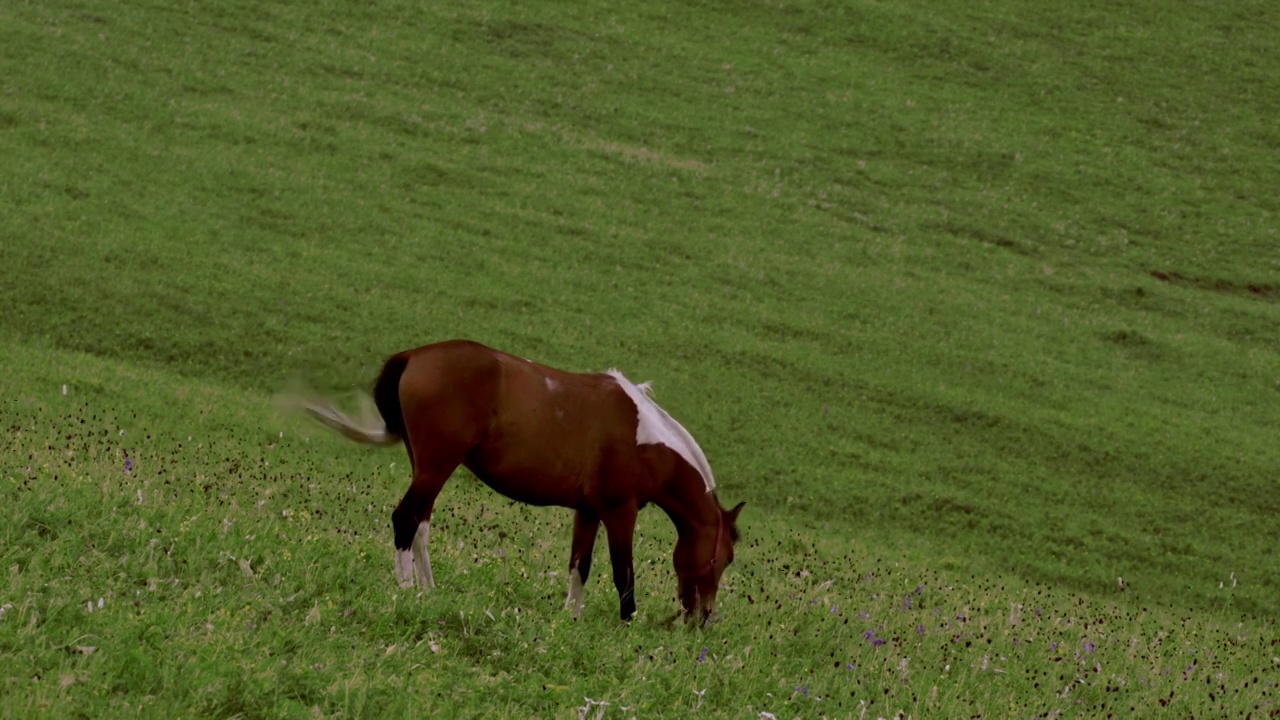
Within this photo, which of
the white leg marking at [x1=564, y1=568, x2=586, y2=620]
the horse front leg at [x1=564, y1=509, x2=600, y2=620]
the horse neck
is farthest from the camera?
the horse neck

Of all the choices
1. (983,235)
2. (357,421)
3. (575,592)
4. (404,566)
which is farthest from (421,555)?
(983,235)

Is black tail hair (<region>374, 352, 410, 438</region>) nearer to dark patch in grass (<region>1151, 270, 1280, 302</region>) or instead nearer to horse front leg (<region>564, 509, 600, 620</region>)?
horse front leg (<region>564, 509, 600, 620</region>)

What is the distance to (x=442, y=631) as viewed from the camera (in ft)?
26.7

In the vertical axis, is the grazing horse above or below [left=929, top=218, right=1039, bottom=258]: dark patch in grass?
above

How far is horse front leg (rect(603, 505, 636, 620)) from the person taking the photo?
32.9ft

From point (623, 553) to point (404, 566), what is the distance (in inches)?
67.0

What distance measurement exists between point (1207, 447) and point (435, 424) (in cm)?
2264

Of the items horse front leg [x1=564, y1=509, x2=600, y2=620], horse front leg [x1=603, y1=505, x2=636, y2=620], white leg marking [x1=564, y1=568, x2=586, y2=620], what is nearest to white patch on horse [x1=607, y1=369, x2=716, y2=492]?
horse front leg [x1=603, y1=505, x2=636, y2=620]

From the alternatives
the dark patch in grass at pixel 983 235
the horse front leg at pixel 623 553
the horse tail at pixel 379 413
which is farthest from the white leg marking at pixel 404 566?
the dark patch in grass at pixel 983 235

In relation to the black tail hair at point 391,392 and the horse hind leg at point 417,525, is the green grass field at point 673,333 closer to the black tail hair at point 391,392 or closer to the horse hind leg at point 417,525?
the horse hind leg at point 417,525

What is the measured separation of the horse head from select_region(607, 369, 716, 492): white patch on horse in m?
0.40

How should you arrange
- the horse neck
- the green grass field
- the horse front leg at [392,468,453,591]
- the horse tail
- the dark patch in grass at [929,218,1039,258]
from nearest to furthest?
the green grass field, the horse front leg at [392,468,453,591], the horse tail, the horse neck, the dark patch in grass at [929,218,1039,258]

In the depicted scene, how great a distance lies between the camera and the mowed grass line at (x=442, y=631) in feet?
21.2

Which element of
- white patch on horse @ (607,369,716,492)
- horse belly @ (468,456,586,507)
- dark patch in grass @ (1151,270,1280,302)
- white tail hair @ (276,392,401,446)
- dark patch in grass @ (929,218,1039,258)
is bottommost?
dark patch in grass @ (1151,270,1280,302)
